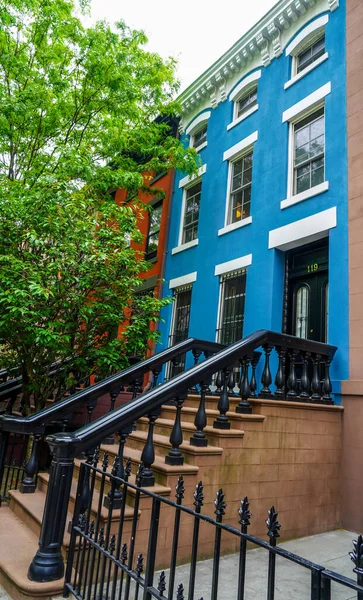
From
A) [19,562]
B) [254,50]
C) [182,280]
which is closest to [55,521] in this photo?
[19,562]

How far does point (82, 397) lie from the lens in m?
4.97

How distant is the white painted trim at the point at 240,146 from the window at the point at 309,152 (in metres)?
1.13

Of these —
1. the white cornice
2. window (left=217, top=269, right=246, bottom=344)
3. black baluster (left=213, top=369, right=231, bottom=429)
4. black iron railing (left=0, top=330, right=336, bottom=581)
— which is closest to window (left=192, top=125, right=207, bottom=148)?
the white cornice

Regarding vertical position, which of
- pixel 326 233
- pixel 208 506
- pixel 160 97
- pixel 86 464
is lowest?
pixel 208 506

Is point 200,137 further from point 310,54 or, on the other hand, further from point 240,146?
point 310,54

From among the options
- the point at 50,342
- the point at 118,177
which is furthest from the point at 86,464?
the point at 118,177

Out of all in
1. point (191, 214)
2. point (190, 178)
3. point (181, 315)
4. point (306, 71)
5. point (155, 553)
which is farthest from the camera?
point (191, 214)

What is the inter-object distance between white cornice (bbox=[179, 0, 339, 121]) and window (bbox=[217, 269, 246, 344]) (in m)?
5.02

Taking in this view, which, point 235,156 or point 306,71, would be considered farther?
point 235,156

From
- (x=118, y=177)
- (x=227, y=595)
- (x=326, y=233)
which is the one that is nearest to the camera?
(x=227, y=595)

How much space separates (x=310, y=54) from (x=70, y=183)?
5.55 metres

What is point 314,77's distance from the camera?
748 cm

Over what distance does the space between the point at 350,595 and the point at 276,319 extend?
447 cm

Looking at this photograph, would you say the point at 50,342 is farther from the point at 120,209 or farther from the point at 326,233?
the point at 326,233
